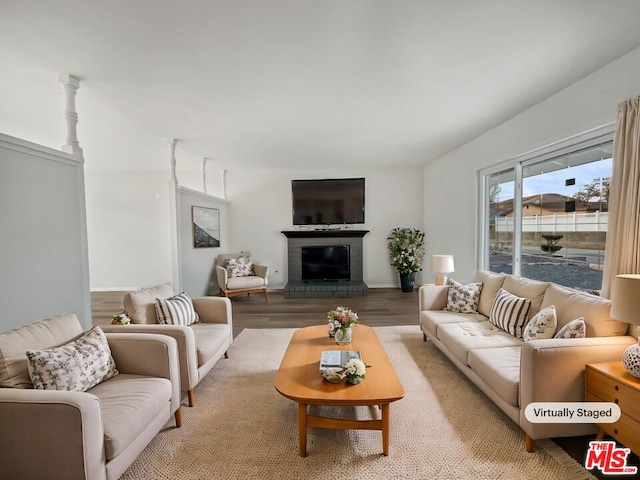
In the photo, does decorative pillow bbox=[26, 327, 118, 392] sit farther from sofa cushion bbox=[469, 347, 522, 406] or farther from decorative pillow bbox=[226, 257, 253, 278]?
decorative pillow bbox=[226, 257, 253, 278]

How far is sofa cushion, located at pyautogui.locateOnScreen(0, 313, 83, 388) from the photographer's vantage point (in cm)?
150

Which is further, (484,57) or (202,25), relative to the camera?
(484,57)

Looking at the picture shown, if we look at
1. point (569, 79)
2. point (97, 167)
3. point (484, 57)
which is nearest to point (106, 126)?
point (97, 167)

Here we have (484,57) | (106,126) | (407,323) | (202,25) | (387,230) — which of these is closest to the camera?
(202,25)

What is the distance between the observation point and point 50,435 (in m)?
1.31

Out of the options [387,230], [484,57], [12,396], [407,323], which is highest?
[484,57]

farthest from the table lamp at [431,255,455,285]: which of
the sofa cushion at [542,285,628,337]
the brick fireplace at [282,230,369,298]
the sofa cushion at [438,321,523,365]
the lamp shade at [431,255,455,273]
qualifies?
the brick fireplace at [282,230,369,298]

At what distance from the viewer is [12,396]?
4.37 feet

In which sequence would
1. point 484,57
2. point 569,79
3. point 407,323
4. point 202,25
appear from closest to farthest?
point 202,25 < point 484,57 < point 569,79 < point 407,323

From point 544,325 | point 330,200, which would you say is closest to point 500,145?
point 544,325

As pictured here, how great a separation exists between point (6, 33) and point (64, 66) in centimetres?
41

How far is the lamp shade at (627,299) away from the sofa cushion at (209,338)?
2.85m

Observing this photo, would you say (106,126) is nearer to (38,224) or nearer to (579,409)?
(38,224)

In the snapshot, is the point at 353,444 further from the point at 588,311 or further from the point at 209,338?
the point at 588,311
